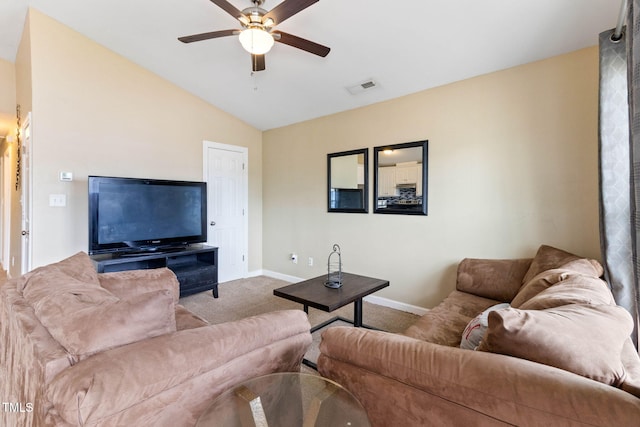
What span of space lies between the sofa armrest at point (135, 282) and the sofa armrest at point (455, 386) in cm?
139

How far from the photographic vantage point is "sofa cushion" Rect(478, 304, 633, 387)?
2.79 ft

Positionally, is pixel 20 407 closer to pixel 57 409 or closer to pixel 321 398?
pixel 57 409

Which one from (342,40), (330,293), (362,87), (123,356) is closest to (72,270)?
(123,356)

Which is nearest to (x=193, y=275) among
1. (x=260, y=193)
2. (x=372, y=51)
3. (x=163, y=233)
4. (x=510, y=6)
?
(x=163, y=233)

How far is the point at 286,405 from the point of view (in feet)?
3.51

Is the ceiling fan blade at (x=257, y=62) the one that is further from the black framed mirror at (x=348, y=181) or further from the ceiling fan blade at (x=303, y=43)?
the black framed mirror at (x=348, y=181)

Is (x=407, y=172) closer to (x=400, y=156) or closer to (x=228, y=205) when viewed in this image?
(x=400, y=156)

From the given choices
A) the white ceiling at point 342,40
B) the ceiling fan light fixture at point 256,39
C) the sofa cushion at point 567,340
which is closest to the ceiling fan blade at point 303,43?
the ceiling fan light fixture at point 256,39

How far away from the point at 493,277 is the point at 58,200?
432 cm

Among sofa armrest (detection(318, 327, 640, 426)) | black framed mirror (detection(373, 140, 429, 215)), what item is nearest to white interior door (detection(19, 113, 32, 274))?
sofa armrest (detection(318, 327, 640, 426))

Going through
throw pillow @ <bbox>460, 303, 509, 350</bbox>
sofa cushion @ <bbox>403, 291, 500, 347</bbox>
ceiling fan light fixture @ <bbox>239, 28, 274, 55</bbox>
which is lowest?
sofa cushion @ <bbox>403, 291, 500, 347</bbox>

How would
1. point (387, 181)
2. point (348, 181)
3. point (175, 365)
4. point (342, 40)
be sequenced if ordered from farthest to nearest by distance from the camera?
point (348, 181) < point (387, 181) < point (342, 40) < point (175, 365)

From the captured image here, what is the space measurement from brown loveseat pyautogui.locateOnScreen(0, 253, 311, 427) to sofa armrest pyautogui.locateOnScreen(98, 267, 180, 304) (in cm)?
59

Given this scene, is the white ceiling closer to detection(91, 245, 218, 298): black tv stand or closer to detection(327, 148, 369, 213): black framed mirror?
detection(327, 148, 369, 213): black framed mirror
